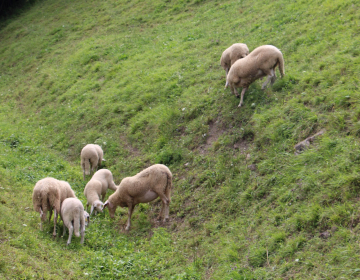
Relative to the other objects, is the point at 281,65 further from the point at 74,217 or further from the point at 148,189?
the point at 74,217

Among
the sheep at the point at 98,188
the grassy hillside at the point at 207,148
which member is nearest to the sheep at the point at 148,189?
the grassy hillside at the point at 207,148

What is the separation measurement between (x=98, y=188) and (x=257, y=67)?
558 cm

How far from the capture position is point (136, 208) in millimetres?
10180

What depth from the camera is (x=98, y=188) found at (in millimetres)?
10398

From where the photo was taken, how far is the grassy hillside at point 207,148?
638 centimetres

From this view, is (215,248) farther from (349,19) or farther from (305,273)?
(349,19)

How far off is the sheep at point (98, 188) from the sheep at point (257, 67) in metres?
4.50

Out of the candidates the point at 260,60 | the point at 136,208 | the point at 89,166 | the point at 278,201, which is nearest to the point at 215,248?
the point at 278,201

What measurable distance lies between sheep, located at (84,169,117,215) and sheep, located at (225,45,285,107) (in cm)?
450

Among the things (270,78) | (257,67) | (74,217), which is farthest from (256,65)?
(74,217)

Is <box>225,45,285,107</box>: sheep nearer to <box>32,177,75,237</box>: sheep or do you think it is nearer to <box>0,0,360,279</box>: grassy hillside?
<box>0,0,360,279</box>: grassy hillside

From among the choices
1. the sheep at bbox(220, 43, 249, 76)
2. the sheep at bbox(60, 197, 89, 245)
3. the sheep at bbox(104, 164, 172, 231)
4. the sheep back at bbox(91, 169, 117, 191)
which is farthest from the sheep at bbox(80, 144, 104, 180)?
the sheep at bbox(220, 43, 249, 76)

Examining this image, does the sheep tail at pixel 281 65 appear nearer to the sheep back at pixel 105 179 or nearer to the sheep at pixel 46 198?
the sheep back at pixel 105 179

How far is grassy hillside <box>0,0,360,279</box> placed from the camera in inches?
251
